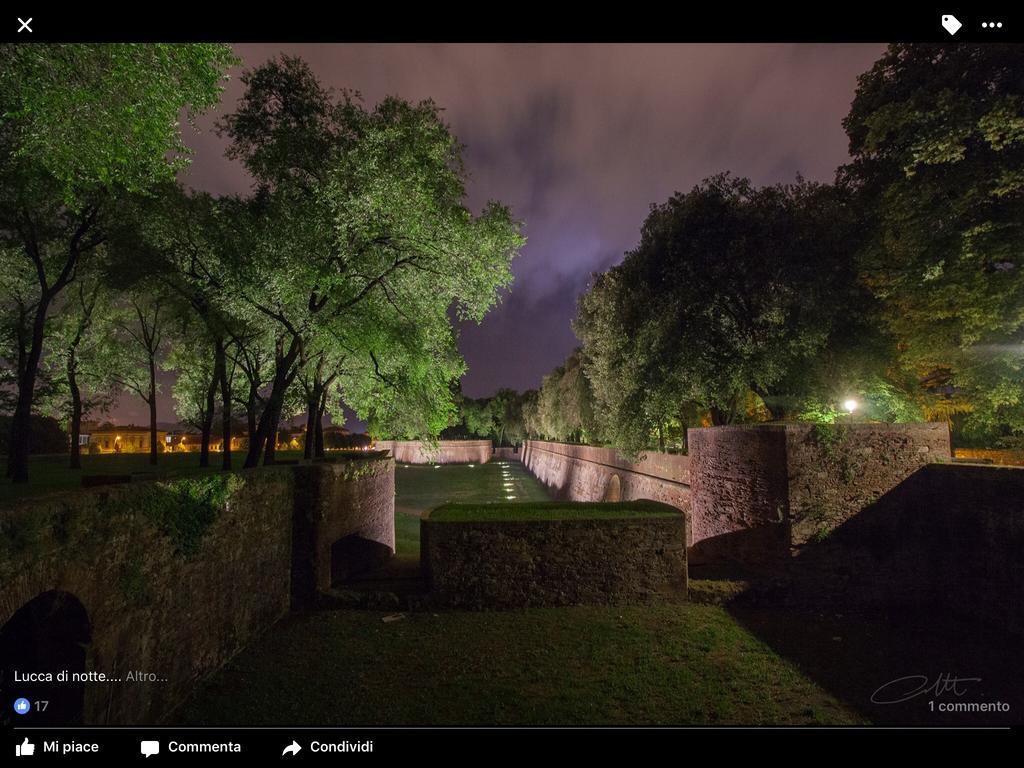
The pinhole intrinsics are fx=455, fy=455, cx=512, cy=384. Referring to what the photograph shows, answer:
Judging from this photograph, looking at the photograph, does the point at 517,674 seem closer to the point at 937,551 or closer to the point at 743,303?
the point at 937,551

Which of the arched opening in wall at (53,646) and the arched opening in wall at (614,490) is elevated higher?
the arched opening in wall at (53,646)

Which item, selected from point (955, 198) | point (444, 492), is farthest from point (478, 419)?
point (955, 198)

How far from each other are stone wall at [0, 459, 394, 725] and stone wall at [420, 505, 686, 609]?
4177 millimetres

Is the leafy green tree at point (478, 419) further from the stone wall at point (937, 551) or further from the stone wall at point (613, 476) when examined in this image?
the stone wall at point (937, 551)

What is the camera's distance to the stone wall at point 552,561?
12.1 metres

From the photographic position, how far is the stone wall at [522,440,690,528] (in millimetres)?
19375

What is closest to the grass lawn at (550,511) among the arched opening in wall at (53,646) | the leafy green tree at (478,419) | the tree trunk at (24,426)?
the arched opening in wall at (53,646)

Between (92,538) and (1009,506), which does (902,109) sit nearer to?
(1009,506)

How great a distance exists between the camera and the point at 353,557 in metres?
17.0

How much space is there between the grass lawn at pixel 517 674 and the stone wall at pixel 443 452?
71733mm

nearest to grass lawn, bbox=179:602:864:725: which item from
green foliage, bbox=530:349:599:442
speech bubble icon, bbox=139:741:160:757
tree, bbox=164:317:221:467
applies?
speech bubble icon, bbox=139:741:160:757

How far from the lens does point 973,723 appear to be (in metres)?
7.48

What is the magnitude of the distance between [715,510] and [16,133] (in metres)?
19.8
